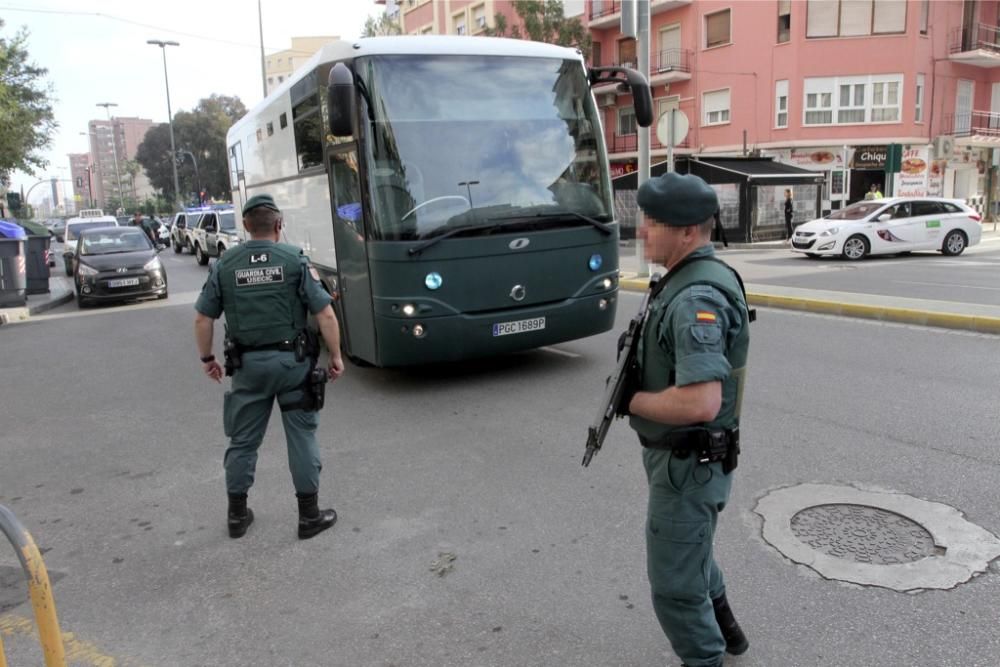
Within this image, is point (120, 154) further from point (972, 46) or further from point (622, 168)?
point (972, 46)

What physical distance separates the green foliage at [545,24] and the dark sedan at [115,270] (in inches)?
908

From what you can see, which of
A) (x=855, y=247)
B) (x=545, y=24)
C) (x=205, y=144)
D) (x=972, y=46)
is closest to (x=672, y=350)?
(x=855, y=247)

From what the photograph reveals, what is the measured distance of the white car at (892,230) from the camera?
18375mm

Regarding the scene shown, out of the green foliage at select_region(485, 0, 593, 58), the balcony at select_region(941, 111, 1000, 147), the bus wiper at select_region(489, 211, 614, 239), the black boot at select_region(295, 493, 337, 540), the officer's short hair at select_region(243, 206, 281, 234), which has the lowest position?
the black boot at select_region(295, 493, 337, 540)

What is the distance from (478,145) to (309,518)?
12.4 ft

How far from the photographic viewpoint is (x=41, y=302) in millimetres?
15055

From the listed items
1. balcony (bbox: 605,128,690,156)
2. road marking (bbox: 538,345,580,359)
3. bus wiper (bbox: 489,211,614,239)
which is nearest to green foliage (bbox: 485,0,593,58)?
balcony (bbox: 605,128,690,156)

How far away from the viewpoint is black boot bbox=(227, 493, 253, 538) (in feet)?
13.3

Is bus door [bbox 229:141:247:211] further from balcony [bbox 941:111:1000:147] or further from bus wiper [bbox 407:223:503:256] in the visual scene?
balcony [bbox 941:111:1000:147]

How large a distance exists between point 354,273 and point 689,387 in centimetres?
514

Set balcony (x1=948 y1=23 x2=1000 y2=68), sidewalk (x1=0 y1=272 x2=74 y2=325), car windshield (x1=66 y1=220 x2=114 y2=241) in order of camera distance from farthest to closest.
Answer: balcony (x1=948 y1=23 x2=1000 y2=68)
car windshield (x1=66 y1=220 x2=114 y2=241)
sidewalk (x1=0 y1=272 x2=74 y2=325)

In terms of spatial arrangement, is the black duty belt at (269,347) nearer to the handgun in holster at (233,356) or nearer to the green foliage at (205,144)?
the handgun in holster at (233,356)

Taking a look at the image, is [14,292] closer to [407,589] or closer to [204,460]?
[204,460]

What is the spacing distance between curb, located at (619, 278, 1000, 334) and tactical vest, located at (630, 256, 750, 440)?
26.0 ft
